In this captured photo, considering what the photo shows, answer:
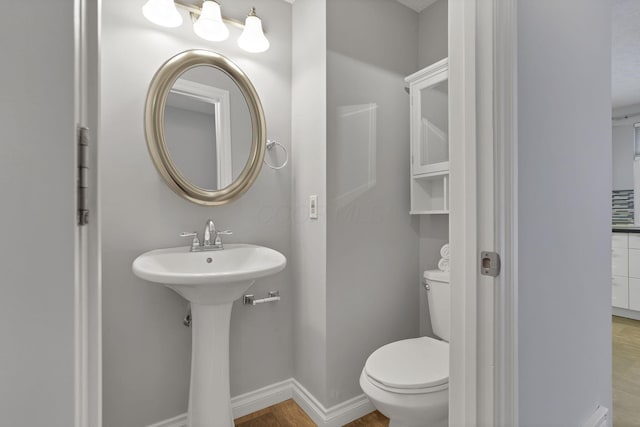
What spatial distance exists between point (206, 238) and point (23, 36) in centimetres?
129

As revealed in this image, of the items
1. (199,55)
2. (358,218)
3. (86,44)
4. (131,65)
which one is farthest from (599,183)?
(131,65)

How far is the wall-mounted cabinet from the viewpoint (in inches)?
68.9

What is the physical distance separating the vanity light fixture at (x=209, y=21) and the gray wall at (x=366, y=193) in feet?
1.26

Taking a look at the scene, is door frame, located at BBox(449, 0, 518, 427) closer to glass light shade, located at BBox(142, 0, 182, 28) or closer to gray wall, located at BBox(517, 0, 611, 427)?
gray wall, located at BBox(517, 0, 611, 427)

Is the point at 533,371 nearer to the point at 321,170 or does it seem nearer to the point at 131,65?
the point at 321,170

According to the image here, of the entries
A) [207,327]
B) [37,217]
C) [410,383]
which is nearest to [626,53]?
[410,383]

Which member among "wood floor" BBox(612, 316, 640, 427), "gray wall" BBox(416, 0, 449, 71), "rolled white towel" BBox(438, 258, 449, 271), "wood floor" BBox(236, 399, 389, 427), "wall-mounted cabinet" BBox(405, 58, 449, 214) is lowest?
"wood floor" BBox(236, 399, 389, 427)

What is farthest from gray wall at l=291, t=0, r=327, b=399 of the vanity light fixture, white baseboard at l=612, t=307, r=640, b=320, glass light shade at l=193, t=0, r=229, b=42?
white baseboard at l=612, t=307, r=640, b=320

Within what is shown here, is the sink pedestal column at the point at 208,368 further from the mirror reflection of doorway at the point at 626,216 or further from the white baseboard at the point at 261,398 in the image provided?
the mirror reflection of doorway at the point at 626,216

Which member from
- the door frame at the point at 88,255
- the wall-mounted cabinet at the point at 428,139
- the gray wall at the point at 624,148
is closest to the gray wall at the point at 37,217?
the door frame at the point at 88,255

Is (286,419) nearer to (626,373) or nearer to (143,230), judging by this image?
(143,230)

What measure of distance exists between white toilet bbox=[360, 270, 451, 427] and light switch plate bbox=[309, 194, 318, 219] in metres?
0.74

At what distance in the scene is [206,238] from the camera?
1.53 m

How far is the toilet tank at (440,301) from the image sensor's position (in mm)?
1603
